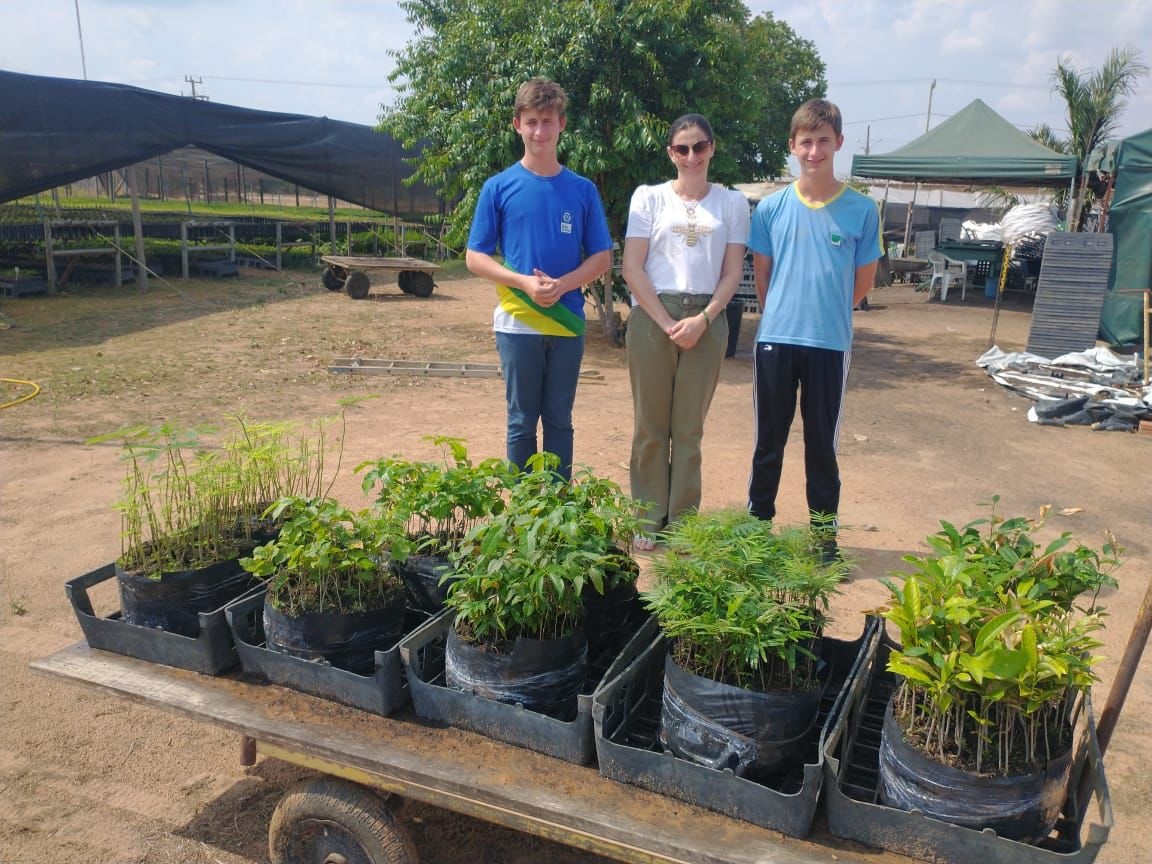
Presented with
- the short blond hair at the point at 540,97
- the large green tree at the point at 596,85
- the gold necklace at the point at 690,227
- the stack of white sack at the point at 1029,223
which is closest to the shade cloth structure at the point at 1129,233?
the large green tree at the point at 596,85

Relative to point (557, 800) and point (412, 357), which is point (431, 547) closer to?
point (557, 800)

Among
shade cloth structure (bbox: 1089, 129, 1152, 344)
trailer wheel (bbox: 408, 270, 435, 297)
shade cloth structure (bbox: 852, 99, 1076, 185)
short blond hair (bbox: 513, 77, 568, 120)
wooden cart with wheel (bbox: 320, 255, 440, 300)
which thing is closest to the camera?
short blond hair (bbox: 513, 77, 568, 120)

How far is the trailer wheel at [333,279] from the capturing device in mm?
15039

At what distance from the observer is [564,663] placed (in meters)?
2.25

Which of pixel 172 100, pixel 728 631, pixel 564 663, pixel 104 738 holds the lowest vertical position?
pixel 104 738

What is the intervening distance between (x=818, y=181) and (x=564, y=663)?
2.37m

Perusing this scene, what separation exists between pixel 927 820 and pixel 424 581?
1.55 m

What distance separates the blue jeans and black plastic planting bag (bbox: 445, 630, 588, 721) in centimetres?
154

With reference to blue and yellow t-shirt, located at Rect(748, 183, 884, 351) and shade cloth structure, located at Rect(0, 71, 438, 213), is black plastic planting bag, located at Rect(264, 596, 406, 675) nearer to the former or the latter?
blue and yellow t-shirt, located at Rect(748, 183, 884, 351)

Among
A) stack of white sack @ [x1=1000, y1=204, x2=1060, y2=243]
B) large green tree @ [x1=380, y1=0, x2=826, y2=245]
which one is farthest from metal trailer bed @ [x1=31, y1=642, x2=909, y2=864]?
stack of white sack @ [x1=1000, y1=204, x2=1060, y2=243]

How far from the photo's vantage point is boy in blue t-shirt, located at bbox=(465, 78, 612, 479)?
3.66m

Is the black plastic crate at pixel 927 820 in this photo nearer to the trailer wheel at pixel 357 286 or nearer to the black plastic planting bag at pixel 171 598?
the black plastic planting bag at pixel 171 598

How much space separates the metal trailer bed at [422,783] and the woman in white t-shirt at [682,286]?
167 centimetres

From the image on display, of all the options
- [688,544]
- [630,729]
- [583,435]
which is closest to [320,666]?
[630,729]
